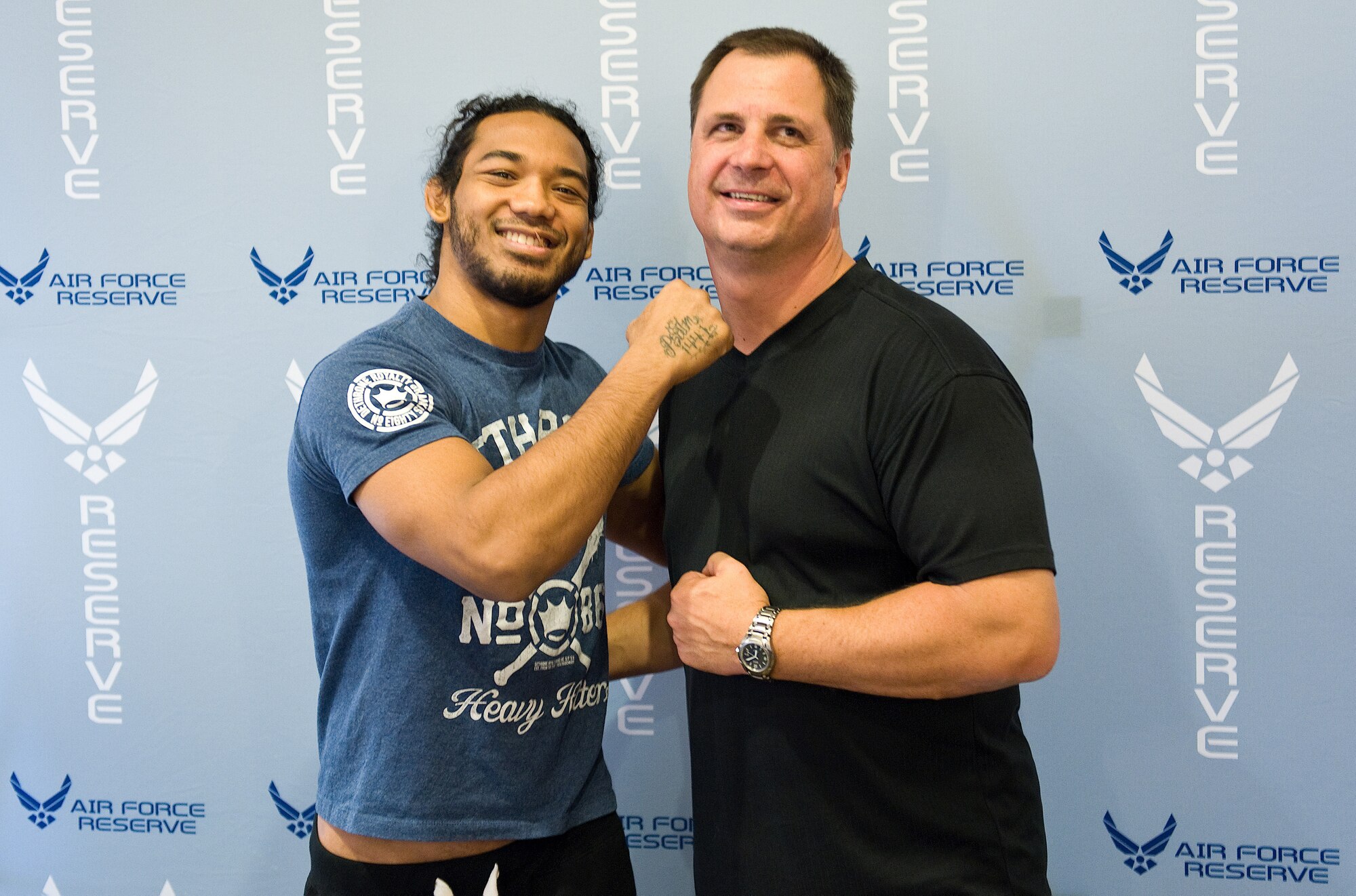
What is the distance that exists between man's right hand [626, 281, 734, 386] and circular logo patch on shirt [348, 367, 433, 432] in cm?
32

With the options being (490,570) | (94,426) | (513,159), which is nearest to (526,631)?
(490,570)

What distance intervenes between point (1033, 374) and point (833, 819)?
3.33 feet

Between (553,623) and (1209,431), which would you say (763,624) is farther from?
(1209,431)

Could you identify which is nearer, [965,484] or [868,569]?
[965,484]

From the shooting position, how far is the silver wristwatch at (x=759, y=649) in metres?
1.29

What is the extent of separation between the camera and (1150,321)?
186 centimetres

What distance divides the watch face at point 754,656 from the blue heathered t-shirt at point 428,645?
338 millimetres

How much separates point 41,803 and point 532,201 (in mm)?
1908

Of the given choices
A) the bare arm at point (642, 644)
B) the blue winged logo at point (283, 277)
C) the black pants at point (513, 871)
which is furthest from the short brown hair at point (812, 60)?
the black pants at point (513, 871)

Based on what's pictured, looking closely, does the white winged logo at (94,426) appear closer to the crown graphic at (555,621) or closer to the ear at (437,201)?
the ear at (437,201)

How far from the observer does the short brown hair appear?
1.47 metres

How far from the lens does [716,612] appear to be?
52.9 inches

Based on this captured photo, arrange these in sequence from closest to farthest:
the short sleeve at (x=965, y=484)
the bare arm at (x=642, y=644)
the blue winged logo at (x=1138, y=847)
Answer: the short sleeve at (x=965, y=484) → the bare arm at (x=642, y=644) → the blue winged logo at (x=1138, y=847)

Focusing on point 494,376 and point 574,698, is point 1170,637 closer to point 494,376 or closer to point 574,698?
point 574,698
